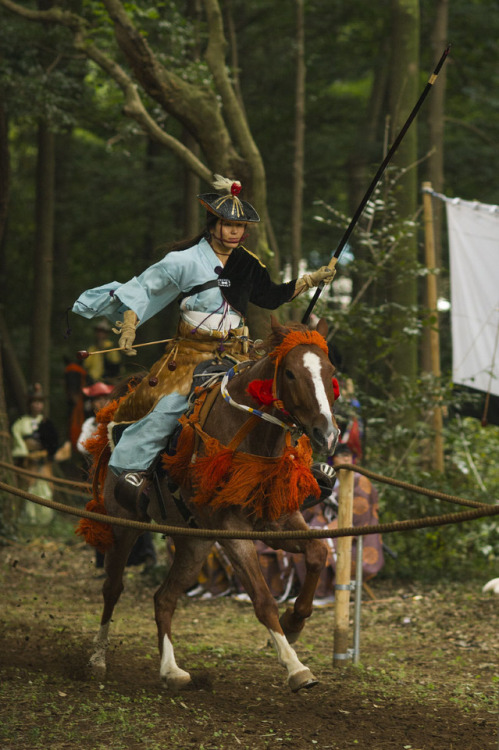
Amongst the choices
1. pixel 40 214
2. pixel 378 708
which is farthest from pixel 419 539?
pixel 40 214

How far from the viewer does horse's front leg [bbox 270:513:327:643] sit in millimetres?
5227

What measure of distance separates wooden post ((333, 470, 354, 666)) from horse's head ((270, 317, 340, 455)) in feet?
6.12

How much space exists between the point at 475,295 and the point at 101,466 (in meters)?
4.25

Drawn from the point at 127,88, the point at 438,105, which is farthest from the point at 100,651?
the point at 438,105

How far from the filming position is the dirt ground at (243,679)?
475 cm

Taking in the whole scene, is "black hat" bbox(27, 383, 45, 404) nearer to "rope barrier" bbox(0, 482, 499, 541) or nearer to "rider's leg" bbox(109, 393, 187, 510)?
"rider's leg" bbox(109, 393, 187, 510)

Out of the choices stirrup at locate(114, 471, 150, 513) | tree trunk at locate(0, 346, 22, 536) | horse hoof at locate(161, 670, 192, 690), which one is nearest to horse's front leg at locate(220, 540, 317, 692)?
stirrup at locate(114, 471, 150, 513)

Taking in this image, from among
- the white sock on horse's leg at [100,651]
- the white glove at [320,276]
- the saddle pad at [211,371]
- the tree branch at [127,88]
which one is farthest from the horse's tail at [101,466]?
the tree branch at [127,88]

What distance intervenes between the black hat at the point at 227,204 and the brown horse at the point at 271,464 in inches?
38.8

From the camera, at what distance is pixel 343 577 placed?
21.2 ft

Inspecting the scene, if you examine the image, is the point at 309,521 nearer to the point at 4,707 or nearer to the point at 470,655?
the point at 470,655

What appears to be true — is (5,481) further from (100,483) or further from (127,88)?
(100,483)

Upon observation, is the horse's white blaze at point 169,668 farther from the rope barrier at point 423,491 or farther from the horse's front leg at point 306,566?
the rope barrier at point 423,491

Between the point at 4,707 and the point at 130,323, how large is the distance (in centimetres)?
215
